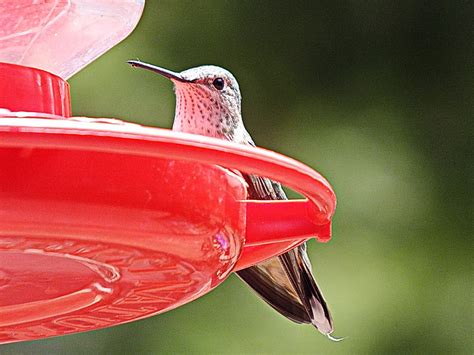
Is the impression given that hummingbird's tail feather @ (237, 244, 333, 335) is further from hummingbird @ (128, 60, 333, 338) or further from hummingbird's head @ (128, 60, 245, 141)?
hummingbird's head @ (128, 60, 245, 141)

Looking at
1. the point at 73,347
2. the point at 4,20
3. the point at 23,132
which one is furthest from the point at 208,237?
the point at 73,347

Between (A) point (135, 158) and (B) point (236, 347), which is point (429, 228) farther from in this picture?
(A) point (135, 158)

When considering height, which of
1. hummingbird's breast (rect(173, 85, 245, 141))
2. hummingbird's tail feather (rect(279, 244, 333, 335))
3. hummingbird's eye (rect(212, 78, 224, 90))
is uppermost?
hummingbird's eye (rect(212, 78, 224, 90))

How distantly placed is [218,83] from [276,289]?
0.98m

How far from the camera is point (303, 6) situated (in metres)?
4.87

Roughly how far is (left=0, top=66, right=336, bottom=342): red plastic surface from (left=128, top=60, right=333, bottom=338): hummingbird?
4.15 feet

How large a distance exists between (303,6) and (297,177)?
10.7 feet

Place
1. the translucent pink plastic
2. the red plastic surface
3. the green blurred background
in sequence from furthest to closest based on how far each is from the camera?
the green blurred background < the translucent pink plastic < the red plastic surface

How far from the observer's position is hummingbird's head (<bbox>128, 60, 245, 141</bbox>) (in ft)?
13.0

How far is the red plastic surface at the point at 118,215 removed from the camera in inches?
61.2

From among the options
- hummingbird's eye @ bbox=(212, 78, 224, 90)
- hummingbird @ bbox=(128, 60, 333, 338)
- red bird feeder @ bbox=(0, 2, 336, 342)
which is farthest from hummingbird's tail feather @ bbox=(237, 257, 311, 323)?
red bird feeder @ bbox=(0, 2, 336, 342)

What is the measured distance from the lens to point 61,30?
93.2 inches

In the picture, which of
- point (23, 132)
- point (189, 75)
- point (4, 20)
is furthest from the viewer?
point (189, 75)

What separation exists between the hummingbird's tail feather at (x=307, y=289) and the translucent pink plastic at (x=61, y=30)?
3.97ft
